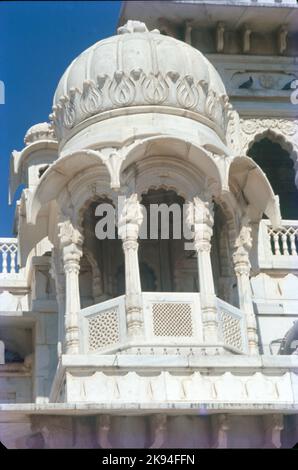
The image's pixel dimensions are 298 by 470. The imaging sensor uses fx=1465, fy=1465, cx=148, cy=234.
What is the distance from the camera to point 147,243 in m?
16.4

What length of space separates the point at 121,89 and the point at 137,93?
176mm

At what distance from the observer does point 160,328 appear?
14.4 meters

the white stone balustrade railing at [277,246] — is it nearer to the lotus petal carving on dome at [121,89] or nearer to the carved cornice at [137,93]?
the carved cornice at [137,93]

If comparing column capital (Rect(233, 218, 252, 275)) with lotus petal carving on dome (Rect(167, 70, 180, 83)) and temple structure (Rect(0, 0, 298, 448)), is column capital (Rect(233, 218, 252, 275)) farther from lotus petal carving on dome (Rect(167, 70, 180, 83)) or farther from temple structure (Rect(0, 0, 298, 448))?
lotus petal carving on dome (Rect(167, 70, 180, 83))

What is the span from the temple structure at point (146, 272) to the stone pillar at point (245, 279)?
15mm

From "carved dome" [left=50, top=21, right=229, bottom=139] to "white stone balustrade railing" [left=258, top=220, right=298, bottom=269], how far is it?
6.18 feet

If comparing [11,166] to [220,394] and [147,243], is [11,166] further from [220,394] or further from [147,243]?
[220,394]

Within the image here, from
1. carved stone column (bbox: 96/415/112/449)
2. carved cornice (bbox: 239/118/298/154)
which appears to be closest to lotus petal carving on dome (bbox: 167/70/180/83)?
carved cornice (bbox: 239/118/298/154)

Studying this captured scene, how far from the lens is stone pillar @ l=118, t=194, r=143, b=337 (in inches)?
564

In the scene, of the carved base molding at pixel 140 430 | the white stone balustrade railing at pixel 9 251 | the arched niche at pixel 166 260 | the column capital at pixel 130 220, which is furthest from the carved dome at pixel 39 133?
the carved base molding at pixel 140 430

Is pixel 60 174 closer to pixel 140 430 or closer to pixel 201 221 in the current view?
pixel 201 221

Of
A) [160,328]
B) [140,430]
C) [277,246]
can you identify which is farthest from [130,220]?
[277,246]

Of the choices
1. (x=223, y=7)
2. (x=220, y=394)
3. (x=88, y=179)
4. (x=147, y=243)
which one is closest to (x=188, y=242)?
(x=147, y=243)
